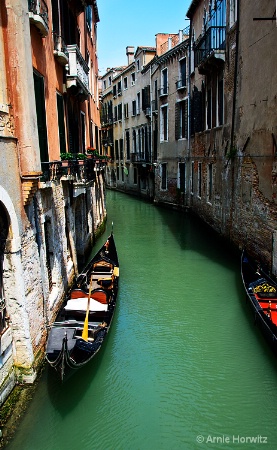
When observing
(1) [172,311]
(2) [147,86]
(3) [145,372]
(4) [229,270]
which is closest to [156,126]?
(2) [147,86]

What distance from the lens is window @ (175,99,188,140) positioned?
61.9 ft

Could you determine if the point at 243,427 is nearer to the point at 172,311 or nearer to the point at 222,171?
the point at 172,311

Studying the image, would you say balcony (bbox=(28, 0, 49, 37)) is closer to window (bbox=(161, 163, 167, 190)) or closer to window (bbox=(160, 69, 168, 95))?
window (bbox=(160, 69, 168, 95))

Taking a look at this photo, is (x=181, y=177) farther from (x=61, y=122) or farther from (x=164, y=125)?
(x=61, y=122)

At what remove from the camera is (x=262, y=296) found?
7699 mm

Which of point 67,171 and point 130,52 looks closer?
point 67,171

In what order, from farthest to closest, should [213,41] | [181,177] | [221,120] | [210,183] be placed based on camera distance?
[181,177] → [210,183] → [221,120] → [213,41]

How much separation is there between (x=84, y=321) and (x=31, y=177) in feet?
9.23

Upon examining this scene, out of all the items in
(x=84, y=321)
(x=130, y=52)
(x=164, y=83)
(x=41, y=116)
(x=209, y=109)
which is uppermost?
(x=130, y=52)

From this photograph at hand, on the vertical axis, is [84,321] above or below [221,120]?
below

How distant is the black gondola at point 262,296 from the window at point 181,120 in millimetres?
11211

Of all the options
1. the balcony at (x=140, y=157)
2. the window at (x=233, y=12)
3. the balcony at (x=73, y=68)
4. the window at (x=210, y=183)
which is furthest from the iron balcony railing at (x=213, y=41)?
the balcony at (x=140, y=157)

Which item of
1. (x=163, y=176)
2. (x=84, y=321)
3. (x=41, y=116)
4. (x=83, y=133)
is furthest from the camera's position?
(x=163, y=176)
